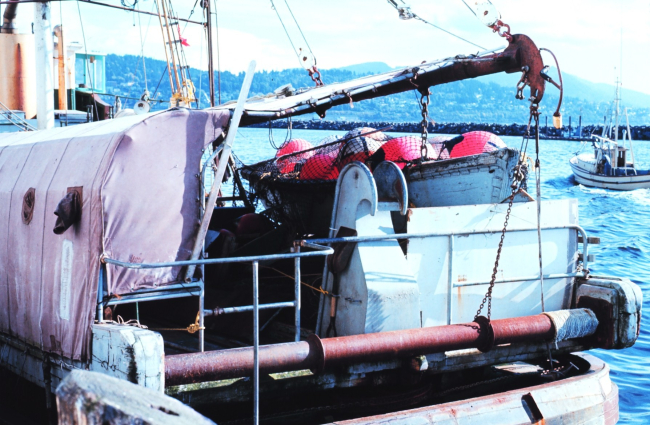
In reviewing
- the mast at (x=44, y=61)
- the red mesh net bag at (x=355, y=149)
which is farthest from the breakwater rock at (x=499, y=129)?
the red mesh net bag at (x=355, y=149)

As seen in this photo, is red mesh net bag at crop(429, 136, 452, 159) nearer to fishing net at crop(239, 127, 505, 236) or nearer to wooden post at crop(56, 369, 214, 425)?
fishing net at crop(239, 127, 505, 236)

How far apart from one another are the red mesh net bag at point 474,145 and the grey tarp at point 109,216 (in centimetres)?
401

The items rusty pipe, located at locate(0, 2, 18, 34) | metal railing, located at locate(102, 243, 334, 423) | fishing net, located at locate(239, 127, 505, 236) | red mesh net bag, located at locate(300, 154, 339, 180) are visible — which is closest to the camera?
metal railing, located at locate(102, 243, 334, 423)

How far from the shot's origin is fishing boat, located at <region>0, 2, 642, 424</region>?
20.0ft

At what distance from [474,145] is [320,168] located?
2.20 m

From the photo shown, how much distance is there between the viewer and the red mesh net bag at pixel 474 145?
9.19 metres

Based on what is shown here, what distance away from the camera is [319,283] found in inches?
330

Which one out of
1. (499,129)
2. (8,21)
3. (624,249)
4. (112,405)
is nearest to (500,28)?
(112,405)

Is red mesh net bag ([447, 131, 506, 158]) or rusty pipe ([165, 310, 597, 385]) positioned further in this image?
red mesh net bag ([447, 131, 506, 158])

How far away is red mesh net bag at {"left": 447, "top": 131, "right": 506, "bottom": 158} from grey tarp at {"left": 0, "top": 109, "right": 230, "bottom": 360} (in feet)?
13.1

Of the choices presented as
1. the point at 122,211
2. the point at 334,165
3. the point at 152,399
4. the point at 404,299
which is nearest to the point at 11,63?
the point at 334,165

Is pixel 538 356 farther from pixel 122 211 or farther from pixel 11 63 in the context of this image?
pixel 11 63

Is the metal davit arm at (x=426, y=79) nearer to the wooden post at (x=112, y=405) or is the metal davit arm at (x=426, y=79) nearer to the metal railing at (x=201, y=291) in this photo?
the metal railing at (x=201, y=291)

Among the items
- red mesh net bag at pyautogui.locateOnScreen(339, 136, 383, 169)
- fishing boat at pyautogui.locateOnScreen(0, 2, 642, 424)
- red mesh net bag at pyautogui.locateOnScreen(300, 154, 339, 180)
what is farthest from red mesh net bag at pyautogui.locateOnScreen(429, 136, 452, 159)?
red mesh net bag at pyautogui.locateOnScreen(300, 154, 339, 180)
